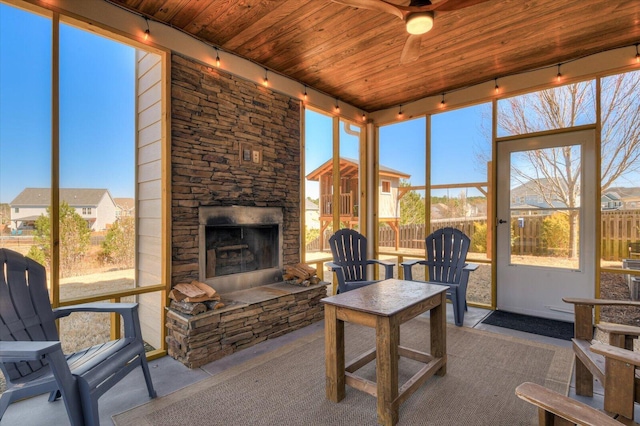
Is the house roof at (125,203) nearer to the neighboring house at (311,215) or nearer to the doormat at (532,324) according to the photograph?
the neighboring house at (311,215)

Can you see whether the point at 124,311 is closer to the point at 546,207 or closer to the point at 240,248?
the point at 240,248

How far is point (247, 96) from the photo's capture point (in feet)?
11.9

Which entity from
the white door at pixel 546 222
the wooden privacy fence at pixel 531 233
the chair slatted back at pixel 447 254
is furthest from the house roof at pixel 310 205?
the white door at pixel 546 222

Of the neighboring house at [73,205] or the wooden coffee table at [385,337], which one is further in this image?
the neighboring house at [73,205]

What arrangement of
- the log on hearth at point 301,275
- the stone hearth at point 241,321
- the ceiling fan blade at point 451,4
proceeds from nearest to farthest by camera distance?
the ceiling fan blade at point 451,4 < the stone hearth at point 241,321 < the log on hearth at point 301,275

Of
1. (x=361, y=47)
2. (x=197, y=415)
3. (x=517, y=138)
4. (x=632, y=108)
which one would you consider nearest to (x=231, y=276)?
(x=197, y=415)

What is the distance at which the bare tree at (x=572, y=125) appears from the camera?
3451 mm

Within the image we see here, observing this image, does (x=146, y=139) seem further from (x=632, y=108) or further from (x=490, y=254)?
(x=632, y=108)

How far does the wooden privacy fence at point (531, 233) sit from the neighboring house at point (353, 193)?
0.25m

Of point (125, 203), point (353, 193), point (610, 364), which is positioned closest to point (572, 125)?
point (353, 193)

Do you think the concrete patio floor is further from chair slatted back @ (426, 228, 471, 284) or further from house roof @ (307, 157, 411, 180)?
house roof @ (307, 157, 411, 180)

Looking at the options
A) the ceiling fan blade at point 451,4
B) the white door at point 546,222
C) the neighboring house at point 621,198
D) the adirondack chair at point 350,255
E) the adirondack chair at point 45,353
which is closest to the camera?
the adirondack chair at point 45,353

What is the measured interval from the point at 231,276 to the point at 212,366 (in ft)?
3.24

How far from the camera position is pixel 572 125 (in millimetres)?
3754
